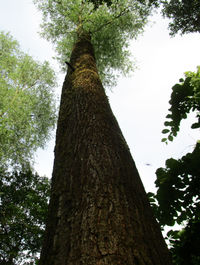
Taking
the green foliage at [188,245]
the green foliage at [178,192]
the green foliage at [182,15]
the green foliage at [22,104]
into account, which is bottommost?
the green foliage at [188,245]

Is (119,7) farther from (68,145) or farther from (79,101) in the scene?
(68,145)

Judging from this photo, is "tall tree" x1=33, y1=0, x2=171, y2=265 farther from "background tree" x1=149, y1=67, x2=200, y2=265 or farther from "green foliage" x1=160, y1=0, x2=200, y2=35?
"green foliage" x1=160, y1=0, x2=200, y2=35

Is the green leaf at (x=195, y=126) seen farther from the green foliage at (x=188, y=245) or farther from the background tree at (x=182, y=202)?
the green foliage at (x=188, y=245)

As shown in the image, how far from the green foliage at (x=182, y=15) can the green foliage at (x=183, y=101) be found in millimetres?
13630

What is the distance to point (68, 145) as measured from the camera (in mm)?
1728

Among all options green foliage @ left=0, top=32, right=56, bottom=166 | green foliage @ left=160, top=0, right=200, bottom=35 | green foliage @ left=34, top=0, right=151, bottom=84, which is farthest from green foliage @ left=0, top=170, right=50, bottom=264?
green foliage @ left=160, top=0, right=200, bottom=35

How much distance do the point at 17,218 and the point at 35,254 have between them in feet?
7.91

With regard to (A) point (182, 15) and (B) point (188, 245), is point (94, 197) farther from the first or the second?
(A) point (182, 15)

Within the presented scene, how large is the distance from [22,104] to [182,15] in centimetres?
1239

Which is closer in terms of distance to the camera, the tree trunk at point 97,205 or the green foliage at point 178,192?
the tree trunk at point 97,205

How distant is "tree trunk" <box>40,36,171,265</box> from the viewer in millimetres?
891

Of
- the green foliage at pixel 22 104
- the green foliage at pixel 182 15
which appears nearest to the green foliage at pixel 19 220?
the green foliage at pixel 22 104

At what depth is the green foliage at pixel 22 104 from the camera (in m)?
8.92

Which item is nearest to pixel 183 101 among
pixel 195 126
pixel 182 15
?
pixel 195 126
